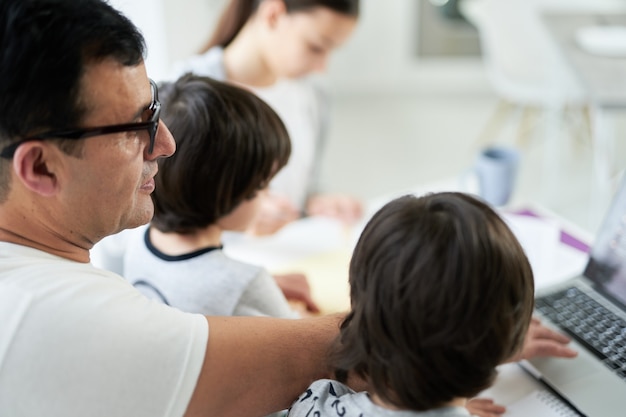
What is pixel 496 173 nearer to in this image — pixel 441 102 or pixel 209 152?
pixel 209 152

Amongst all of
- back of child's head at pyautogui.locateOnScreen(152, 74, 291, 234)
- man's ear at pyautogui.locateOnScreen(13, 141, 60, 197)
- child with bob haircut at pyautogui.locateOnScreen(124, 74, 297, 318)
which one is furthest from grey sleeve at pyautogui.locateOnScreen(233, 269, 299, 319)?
man's ear at pyautogui.locateOnScreen(13, 141, 60, 197)

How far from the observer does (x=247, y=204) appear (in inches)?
46.0

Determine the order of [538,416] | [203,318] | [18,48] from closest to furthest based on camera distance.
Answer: [18,48]
[203,318]
[538,416]

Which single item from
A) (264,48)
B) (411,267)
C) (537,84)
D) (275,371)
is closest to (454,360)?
(411,267)

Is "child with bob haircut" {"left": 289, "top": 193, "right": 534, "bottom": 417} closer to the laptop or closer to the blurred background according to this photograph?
the laptop

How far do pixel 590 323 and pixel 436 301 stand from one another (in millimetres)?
541

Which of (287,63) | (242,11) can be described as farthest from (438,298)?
(242,11)

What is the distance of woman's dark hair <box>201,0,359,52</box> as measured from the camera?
5.04 ft

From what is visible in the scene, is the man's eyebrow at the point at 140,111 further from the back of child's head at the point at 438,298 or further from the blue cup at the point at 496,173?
the blue cup at the point at 496,173

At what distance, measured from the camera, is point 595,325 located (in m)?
1.09

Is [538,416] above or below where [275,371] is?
below

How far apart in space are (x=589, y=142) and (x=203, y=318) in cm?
310

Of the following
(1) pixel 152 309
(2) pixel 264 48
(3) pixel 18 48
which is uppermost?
(3) pixel 18 48

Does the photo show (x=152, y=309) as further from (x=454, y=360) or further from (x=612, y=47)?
(x=612, y=47)
